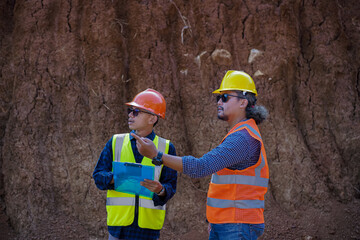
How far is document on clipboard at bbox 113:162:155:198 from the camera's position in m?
2.90

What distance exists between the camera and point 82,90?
5.59m

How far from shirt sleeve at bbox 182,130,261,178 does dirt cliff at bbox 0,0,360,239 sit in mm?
2805

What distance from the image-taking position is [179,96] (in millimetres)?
5863

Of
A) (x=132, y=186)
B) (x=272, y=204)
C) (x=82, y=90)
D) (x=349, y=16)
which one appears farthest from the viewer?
(x=349, y=16)

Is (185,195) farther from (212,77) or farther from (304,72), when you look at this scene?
(304,72)

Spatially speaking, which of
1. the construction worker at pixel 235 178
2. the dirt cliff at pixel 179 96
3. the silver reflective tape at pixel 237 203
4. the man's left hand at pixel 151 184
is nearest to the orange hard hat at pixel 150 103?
the man's left hand at pixel 151 184

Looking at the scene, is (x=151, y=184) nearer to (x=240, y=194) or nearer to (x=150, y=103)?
(x=240, y=194)

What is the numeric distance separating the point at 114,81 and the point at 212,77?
1.77 m

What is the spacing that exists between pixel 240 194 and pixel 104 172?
1379 mm

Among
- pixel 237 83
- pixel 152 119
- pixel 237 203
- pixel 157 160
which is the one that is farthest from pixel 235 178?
pixel 152 119

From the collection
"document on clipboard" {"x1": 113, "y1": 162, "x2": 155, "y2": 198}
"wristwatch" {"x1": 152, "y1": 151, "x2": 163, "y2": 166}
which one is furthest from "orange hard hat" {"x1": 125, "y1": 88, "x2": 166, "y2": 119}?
"wristwatch" {"x1": 152, "y1": 151, "x2": 163, "y2": 166}

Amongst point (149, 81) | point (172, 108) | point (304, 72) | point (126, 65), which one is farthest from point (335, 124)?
point (126, 65)

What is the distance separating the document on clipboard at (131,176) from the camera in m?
2.90

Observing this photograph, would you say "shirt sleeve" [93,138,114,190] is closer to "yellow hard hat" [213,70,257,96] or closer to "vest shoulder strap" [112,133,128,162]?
"vest shoulder strap" [112,133,128,162]
